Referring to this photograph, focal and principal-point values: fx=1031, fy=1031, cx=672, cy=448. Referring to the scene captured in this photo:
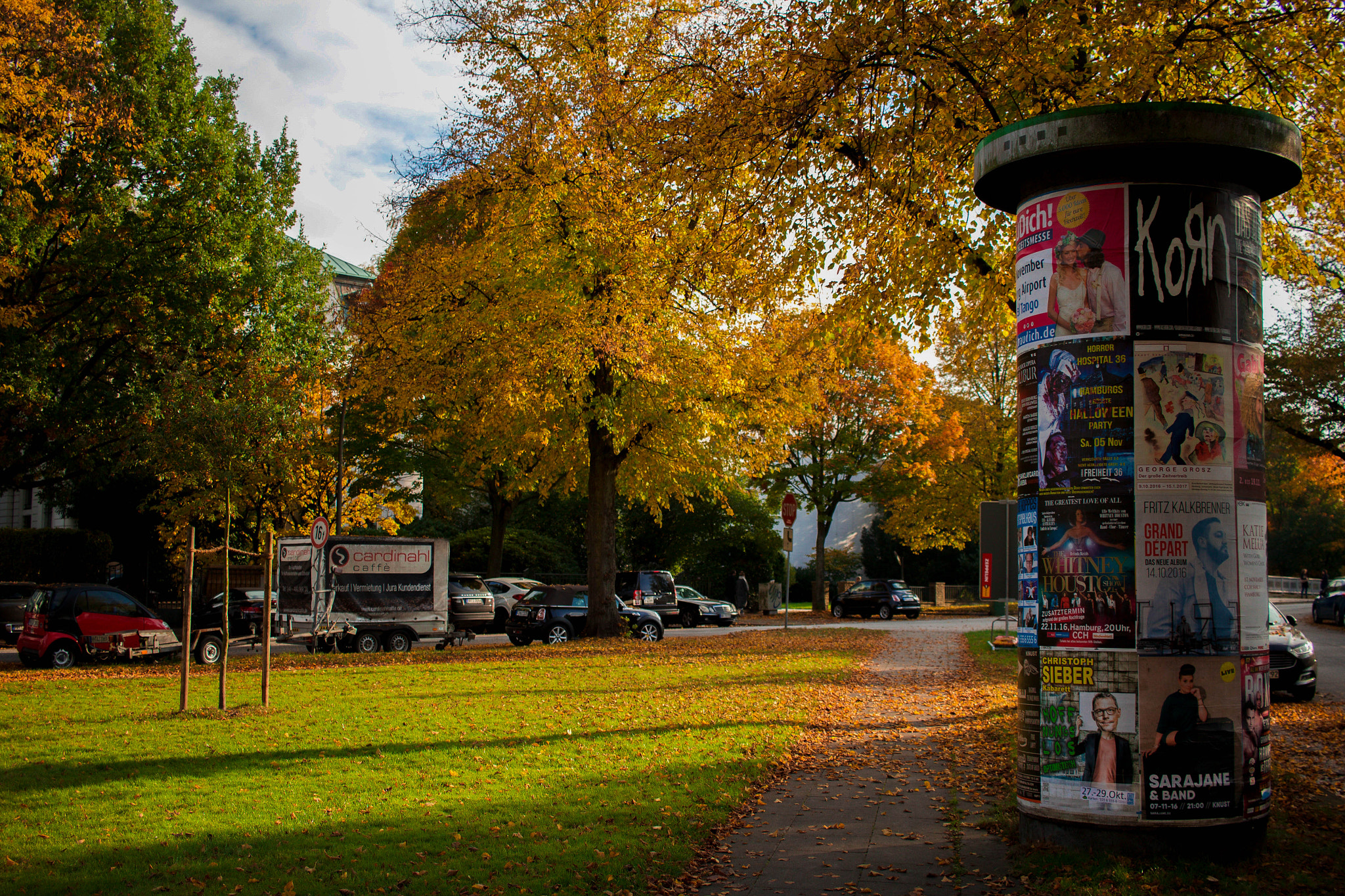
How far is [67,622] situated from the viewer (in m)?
19.6

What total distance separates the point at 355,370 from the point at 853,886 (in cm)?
2701

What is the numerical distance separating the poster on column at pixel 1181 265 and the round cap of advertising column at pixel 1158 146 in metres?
0.14

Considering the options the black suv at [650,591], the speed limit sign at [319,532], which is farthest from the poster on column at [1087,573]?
the black suv at [650,591]

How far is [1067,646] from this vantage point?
5.96 m

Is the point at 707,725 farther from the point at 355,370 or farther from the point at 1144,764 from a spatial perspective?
the point at 355,370

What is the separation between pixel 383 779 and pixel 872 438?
35085 mm

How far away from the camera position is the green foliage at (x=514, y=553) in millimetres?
43344

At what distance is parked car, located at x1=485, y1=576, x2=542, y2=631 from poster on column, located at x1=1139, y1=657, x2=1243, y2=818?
27023 mm

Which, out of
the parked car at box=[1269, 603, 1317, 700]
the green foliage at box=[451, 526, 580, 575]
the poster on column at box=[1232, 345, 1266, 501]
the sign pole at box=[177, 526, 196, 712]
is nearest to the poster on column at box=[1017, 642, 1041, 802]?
the poster on column at box=[1232, 345, 1266, 501]

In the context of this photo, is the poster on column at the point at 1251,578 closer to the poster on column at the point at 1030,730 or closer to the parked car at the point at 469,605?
the poster on column at the point at 1030,730

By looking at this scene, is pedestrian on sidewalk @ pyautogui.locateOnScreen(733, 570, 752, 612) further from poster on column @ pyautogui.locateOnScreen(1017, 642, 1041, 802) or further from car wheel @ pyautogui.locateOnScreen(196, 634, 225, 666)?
poster on column @ pyautogui.locateOnScreen(1017, 642, 1041, 802)

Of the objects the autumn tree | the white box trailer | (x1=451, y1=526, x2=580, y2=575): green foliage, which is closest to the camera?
the white box trailer

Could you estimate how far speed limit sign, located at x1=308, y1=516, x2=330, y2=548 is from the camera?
20.0 metres

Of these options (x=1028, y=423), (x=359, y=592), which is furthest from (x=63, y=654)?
(x=1028, y=423)
